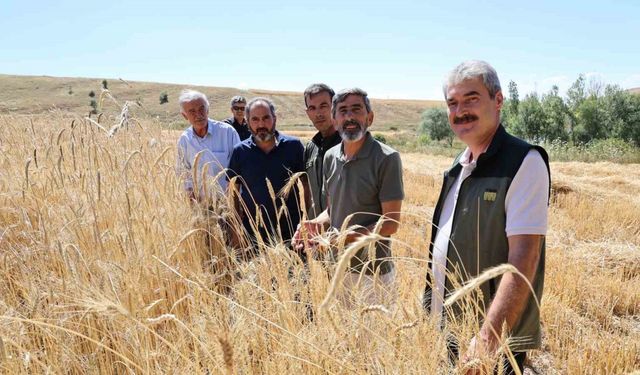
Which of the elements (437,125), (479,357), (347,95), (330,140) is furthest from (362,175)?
(437,125)

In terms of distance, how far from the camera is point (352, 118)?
7.64 ft

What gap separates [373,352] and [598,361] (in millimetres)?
1948

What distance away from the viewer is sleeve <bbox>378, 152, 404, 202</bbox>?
2.23 metres

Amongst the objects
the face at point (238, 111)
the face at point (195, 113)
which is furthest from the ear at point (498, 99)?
the face at point (238, 111)

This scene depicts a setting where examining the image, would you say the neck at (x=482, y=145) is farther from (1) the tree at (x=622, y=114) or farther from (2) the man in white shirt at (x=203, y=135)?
(1) the tree at (x=622, y=114)

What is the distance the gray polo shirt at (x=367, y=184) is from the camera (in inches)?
88.4

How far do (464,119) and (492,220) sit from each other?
0.43 meters

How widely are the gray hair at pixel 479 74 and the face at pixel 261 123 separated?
1726 millimetres

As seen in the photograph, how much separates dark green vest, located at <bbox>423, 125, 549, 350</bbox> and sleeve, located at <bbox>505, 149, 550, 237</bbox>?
2 centimetres

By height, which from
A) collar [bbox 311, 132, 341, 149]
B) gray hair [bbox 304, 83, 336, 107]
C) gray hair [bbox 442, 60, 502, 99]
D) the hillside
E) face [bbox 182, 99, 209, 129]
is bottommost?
collar [bbox 311, 132, 341, 149]

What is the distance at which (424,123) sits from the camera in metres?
46.5

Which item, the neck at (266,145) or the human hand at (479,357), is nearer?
the human hand at (479,357)

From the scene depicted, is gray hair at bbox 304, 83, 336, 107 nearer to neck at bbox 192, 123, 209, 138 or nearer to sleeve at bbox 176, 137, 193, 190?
sleeve at bbox 176, 137, 193, 190

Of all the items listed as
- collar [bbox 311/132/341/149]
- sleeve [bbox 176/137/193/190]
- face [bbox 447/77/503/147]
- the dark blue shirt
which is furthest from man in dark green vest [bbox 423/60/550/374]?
sleeve [bbox 176/137/193/190]
